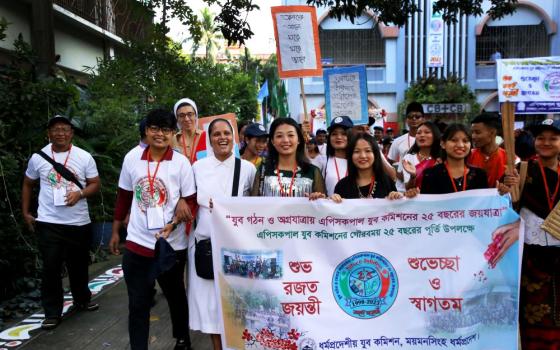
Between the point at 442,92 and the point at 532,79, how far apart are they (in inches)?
798

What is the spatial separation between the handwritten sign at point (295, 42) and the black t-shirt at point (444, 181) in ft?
8.77

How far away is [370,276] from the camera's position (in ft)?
11.0

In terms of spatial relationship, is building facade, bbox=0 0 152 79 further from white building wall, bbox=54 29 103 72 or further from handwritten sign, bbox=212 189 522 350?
handwritten sign, bbox=212 189 522 350

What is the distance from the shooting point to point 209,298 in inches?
149

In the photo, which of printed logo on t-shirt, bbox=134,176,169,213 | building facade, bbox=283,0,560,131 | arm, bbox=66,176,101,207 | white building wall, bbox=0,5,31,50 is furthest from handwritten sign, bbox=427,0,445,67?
printed logo on t-shirt, bbox=134,176,169,213

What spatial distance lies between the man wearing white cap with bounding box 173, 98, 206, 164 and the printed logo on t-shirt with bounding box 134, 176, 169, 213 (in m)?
1.27

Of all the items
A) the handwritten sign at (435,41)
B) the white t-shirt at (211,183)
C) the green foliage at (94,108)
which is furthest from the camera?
the handwritten sign at (435,41)

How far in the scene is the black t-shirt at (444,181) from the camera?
356 cm

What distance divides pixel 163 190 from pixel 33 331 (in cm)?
221

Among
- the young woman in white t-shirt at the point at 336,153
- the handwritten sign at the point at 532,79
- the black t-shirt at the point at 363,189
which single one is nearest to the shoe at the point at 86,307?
the young woman in white t-shirt at the point at 336,153

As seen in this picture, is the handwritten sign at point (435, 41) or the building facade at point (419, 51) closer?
the building facade at point (419, 51)

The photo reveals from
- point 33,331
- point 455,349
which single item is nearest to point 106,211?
point 33,331

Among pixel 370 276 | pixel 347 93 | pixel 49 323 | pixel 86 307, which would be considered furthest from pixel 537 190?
pixel 86 307

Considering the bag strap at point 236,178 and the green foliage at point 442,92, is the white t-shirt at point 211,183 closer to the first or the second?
the bag strap at point 236,178
